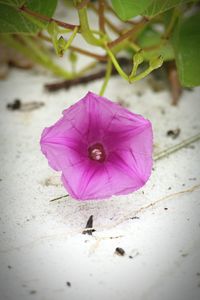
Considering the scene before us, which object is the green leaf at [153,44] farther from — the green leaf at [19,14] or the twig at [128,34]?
the green leaf at [19,14]

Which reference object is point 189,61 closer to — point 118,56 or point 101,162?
point 101,162

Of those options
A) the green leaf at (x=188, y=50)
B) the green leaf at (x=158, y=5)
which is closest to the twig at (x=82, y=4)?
the green leaf at (x=158, y=5)

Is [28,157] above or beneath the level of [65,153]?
beneath

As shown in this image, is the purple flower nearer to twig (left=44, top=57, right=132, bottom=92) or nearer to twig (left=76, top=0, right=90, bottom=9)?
twig (left=76, top=0, right=90, bottom=9)

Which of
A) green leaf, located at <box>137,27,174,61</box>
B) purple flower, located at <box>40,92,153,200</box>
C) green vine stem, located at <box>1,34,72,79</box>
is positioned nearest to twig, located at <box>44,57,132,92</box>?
green vine stem, located at <box>1,34,72,79</box>

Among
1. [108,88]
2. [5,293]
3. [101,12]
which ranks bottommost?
[5,293]

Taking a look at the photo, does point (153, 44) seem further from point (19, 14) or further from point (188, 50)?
point (19, 14)

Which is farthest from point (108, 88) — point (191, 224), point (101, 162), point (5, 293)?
point (5, 293)
